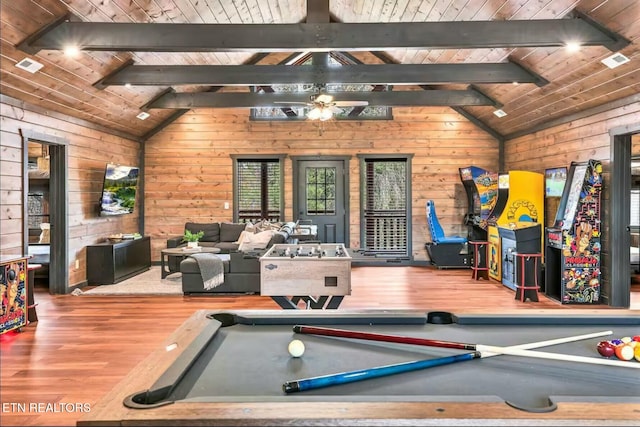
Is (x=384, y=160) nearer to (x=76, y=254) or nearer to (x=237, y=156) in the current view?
(x=237, y=156)

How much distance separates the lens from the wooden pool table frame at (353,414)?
1104 mm

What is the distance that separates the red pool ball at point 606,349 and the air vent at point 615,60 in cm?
387

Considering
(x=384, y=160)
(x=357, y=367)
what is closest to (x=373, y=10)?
(x=384, y=160)

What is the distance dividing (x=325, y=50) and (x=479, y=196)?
471 centimetres

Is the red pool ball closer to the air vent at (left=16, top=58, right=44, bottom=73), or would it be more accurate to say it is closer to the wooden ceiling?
the wooden ceiling

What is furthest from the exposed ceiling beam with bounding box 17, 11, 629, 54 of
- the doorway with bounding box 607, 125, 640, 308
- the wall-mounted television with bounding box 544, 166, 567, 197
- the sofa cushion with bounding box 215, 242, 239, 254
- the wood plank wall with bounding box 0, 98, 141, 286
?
the sofa cushion with bounding box 215, 242, 239, 254

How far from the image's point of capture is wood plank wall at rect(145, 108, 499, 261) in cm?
897

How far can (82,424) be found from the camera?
1072mm

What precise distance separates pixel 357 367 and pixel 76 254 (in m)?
6.51

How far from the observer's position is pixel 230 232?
8.56 metres

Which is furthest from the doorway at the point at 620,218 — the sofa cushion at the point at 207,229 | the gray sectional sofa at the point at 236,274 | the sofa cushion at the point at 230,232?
the sofa cushion at the point at 207,229

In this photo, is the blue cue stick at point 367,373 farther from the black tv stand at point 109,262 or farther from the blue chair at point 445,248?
the blue chair at point 445,248

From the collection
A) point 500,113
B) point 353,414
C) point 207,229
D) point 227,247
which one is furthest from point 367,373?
point 207,229

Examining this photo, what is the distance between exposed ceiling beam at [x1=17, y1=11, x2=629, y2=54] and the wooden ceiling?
1cm
